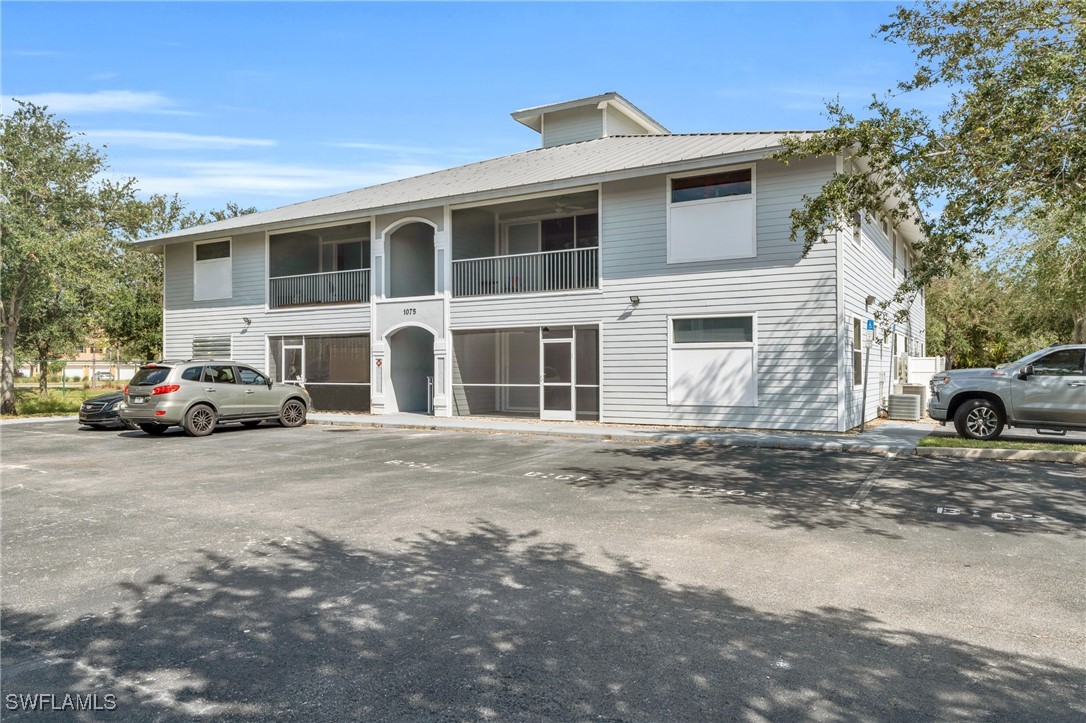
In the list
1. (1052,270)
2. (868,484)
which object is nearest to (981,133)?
(868,484)

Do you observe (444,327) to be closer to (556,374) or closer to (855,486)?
(556,374)

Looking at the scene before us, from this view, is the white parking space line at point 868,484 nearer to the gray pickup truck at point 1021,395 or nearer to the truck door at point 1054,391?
the gray pickup truck at point 1021,395

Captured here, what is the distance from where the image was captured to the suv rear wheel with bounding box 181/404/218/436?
1584cm

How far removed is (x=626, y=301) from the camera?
17.8 metres

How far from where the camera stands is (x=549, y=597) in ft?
16.3

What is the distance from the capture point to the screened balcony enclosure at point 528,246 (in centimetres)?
1944

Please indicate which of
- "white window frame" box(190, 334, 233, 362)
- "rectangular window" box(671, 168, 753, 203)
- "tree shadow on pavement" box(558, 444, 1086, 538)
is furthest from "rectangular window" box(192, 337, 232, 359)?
"tree shadow on pavement" box(558, 444, 1086, 538)

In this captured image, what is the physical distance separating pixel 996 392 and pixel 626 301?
7912 millimetres

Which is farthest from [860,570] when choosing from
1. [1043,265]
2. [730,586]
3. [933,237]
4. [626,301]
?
[1043,265]

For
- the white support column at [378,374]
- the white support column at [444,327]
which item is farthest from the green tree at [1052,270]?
the white support column at [378,374]

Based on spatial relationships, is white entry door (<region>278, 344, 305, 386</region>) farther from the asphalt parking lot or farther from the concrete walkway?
the asphalt parking lot

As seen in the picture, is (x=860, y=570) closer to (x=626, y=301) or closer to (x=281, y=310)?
(x=626, y=301)

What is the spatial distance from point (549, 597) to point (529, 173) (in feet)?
54.3

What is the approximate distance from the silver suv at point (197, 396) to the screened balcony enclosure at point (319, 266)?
5749mm
